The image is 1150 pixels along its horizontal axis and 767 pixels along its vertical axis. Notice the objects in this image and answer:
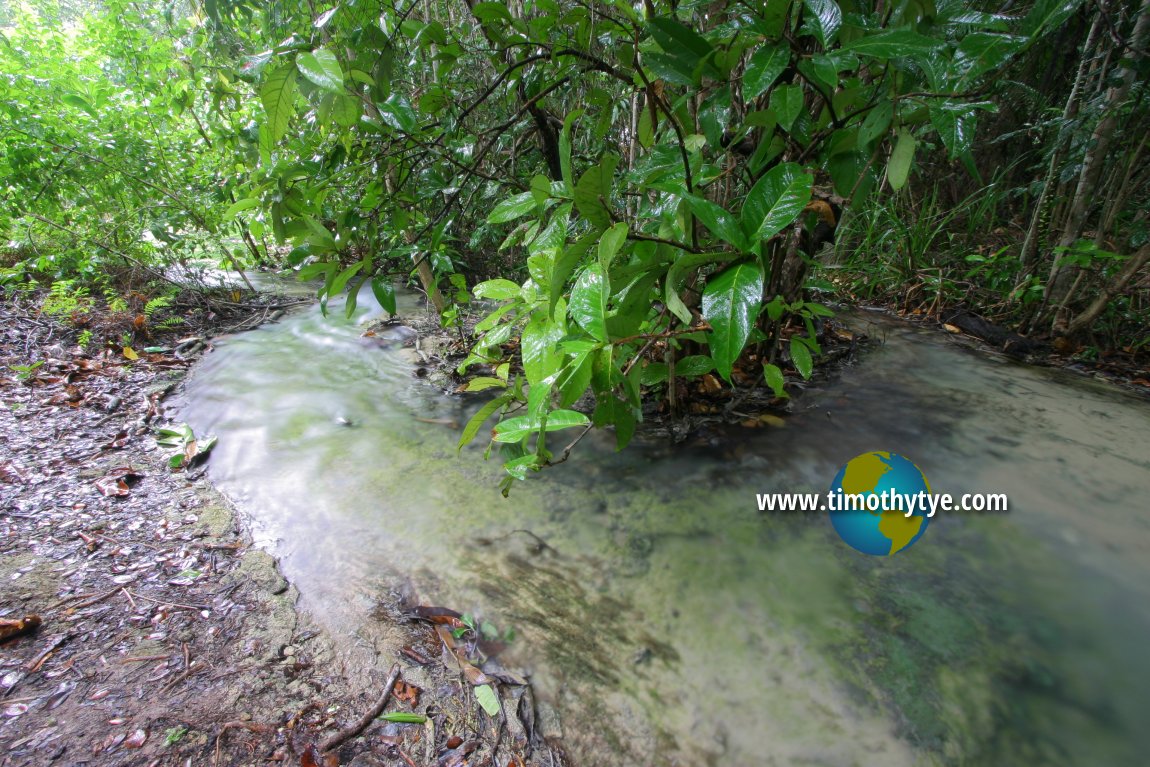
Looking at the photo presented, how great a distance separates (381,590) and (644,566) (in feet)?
2.57

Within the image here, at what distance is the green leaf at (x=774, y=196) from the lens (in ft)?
2.51

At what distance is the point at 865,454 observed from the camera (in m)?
1.72

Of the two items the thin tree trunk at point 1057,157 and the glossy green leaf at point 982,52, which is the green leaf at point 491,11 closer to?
the glossy green leaf at point 982,52

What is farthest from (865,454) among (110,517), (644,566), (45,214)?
(45,214)

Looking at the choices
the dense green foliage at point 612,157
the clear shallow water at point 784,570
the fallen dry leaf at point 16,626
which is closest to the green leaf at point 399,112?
the dense green foliage at point 612,157

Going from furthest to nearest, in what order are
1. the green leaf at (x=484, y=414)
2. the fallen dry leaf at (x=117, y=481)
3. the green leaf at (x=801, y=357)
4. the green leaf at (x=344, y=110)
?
the fallen dry leaf at (x=117, y=481) → the green leaf at (x=801, y=357) → the green leaf at (x=484, y=414) → the green leaf at (x=344, y=110)

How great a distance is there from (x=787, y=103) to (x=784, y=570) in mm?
1192

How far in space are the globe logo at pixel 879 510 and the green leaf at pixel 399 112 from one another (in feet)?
5.26

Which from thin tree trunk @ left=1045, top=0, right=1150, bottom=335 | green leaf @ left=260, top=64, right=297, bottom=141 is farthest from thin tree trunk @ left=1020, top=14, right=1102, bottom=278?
green leaf @ left=260, top=64, right=297, bottom=141

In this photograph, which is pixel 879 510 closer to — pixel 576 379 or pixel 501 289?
pixel 576 379

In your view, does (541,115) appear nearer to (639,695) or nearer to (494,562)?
(494,562)

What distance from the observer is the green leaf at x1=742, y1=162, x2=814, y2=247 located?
76 centimetres

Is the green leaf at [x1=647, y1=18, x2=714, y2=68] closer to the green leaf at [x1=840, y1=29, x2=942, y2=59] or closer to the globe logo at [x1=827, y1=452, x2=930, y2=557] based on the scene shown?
the green leaf at [x1=840, y1=29, x2=942, y2=59]

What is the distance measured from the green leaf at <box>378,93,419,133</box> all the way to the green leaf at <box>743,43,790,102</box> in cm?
82
